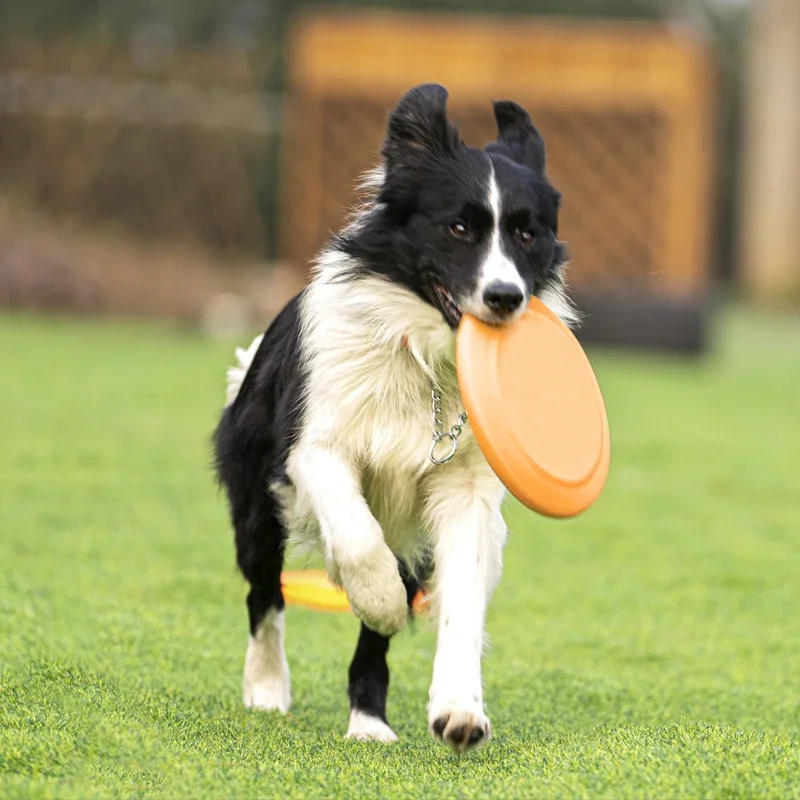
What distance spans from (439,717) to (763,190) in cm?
3398

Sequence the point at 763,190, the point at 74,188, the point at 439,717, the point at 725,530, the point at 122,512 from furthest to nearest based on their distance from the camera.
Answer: the point at 763,190 < the point at 74,188 < the point at 725,530 < the point at 122,512 < the point at 439,717

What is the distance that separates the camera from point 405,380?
14.5 feet

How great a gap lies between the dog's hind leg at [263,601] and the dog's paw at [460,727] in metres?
1.11

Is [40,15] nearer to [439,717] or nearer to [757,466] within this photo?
[757,466]

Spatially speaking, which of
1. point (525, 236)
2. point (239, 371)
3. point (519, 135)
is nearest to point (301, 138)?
point (239, 371)

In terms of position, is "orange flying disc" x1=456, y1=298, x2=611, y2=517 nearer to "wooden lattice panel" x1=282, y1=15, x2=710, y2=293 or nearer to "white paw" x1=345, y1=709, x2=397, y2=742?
"white paw" x1=345, y1=709, x2=397, y2=742

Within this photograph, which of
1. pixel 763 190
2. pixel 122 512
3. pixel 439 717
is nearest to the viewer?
pixel 439 717

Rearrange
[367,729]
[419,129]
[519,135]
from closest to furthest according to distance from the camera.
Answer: [367,729] → [419,129] → [519,135]

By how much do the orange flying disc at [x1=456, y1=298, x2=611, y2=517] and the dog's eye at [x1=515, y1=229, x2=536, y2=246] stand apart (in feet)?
0.62

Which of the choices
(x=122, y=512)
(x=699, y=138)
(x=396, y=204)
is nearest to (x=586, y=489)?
(x=396, y=204)

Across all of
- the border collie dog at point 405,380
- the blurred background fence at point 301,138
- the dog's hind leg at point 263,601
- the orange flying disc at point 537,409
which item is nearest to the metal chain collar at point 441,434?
the border collie dog at point 405,380

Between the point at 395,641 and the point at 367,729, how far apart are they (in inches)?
56.7

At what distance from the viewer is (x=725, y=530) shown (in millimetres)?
8398

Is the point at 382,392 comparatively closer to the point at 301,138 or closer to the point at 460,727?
the point at 460,727
